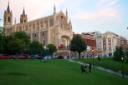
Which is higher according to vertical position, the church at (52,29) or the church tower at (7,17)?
the church tower at (7,17)

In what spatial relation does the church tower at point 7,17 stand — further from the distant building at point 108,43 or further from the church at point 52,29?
the distant building at point 108,43

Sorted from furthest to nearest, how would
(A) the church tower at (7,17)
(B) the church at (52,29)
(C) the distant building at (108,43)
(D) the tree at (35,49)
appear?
1. (C) the distant building at (108,43)
2. (A) the church tower at (7,17)
3. (B) the church at (52,29)
4. (D) the tree at (35,49)

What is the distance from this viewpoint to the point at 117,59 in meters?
65.0

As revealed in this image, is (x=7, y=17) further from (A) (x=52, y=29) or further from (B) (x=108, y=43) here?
(B) (x=108, y=43)

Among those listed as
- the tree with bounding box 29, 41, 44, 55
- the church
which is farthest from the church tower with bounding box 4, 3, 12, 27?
the tree with bounding box 29, 41, 44, 55

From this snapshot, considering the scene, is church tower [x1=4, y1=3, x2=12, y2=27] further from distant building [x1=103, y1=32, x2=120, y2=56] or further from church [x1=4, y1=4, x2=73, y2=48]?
distant building [x1=103, y1=32, x2=120, y2=56]

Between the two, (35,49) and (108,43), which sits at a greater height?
(108,43)

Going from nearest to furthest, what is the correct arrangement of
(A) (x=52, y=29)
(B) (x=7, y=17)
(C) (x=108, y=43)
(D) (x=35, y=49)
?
(D) (x=35, y=49) < (A) (x=52, y=29) < (B) (x=7, y=17) < (C) (x=108, y=43)

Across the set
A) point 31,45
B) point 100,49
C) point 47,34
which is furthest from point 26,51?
point 100,49

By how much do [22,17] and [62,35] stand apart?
136ft

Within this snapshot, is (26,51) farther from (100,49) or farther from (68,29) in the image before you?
(100,49)

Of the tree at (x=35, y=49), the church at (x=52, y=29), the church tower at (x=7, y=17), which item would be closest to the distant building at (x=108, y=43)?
the church at (x=52, y=29)

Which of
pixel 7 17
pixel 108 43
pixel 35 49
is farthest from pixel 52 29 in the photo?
pixel 108 43

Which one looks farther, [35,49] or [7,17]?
[7,17]
